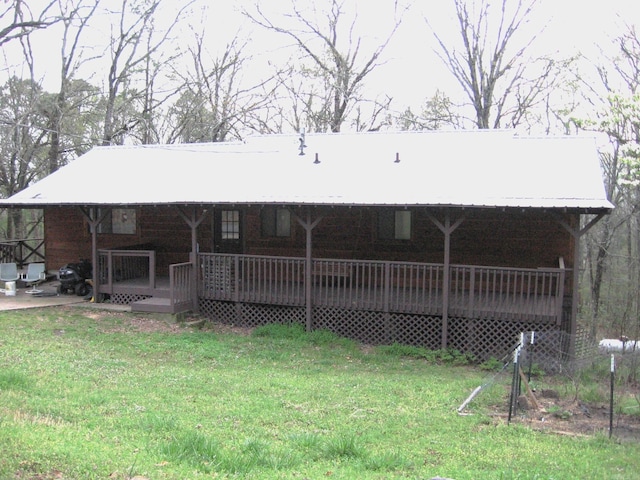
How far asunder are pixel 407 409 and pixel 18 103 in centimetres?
2630

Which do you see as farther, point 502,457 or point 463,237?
point 463,237

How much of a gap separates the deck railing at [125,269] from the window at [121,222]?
1647 mm

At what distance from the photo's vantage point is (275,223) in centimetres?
1555

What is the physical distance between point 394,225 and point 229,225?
481 centimetres

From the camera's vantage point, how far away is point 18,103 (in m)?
26.7

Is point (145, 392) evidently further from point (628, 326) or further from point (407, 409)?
point (628, 326)

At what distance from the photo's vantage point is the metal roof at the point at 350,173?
11.9 metres

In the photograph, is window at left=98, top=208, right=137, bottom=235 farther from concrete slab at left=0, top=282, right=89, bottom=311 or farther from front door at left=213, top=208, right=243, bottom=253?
front door at left=213, top=208, right=243, bottom=253

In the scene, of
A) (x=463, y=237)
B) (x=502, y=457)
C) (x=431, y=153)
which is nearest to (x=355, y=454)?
(x=502, y=457)

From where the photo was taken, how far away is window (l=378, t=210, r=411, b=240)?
14.3 m

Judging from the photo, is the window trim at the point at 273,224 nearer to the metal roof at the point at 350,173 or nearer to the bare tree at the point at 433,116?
the metal roof at the point at 350,173

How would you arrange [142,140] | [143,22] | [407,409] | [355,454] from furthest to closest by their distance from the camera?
[142,140], [143,22], [407,409], [355,454]

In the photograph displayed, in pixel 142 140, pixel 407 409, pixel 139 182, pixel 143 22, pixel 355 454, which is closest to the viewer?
pixel 355 454

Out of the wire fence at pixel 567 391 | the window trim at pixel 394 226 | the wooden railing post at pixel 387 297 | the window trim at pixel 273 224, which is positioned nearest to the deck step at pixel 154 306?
the window trim at pixel 273 224
